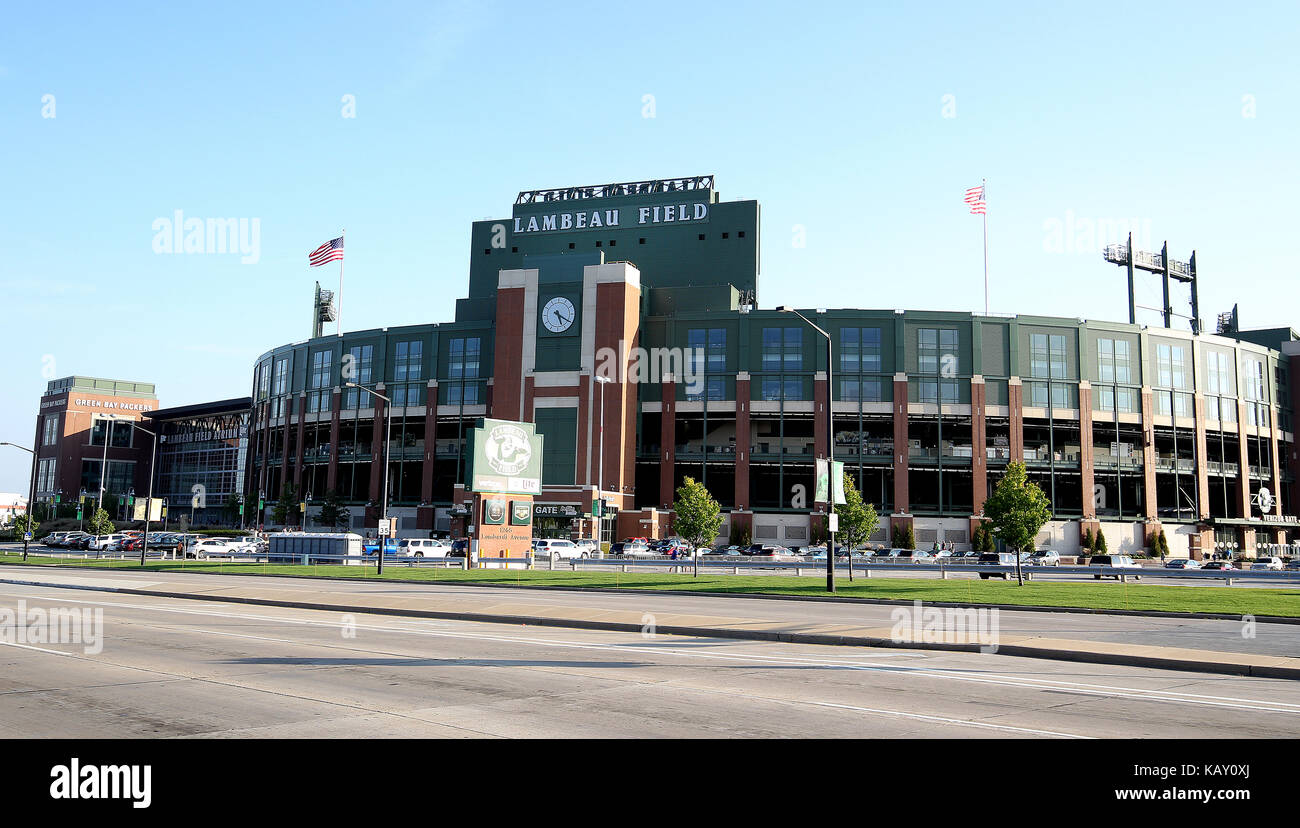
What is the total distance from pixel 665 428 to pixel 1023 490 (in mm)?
50369

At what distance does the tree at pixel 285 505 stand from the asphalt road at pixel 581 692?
90210 millimetres

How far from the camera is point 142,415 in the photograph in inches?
6024

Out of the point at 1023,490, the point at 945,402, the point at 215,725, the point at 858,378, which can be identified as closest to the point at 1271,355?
the point at 945,402

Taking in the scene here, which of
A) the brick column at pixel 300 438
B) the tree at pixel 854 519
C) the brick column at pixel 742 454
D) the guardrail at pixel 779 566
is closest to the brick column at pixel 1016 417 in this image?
the guardrail at pixel 779 566

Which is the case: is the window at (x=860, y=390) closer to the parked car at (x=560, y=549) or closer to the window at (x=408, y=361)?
the parked car at (x=560, y=549)

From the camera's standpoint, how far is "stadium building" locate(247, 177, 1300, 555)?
3519 inches

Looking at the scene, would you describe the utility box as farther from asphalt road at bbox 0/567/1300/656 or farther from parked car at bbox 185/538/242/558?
parked car at bbox 185/538/242/558

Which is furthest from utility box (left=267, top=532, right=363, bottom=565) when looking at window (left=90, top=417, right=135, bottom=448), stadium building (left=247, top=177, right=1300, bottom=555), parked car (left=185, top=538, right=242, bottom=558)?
window (left=90, top=417, right=135, bottom=448)

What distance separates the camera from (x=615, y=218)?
358 feet

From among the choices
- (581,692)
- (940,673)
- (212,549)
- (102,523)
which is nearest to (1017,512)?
(940,673)

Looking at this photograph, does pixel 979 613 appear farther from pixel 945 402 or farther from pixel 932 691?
pixel 945 402

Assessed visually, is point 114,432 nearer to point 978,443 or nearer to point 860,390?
point 860,390

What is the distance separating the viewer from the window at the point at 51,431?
488 ft

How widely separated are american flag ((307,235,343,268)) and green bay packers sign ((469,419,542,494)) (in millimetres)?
42987
